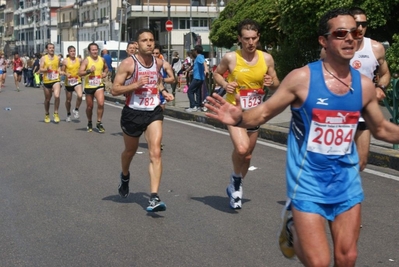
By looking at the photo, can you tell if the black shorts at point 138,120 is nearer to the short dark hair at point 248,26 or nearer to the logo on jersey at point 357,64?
the short dark hair at point 248,26

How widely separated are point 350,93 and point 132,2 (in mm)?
78938

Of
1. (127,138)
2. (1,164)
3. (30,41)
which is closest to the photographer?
(127,138)

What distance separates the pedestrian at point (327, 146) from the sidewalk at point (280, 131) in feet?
21.6

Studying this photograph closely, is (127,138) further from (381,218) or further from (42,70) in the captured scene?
(42,70)

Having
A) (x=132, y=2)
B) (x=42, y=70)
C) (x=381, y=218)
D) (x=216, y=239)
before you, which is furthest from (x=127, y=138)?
(x=132, y=2)

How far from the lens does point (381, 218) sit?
7.89 metres

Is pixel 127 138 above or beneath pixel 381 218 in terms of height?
above

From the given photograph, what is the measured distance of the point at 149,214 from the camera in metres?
8.12

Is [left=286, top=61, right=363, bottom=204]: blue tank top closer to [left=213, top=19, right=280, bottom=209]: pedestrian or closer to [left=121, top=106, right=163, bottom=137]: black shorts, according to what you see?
[left=213, top=19, right=280, bottom=209]: pedestrian

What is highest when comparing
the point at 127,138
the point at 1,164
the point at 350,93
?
the point at 350,93

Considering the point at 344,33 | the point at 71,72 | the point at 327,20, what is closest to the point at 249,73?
the point at 327,20

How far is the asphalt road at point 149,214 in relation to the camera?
21.4 ft

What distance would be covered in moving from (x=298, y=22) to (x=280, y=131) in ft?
25.0

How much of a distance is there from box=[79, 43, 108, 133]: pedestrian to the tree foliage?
642 cm
